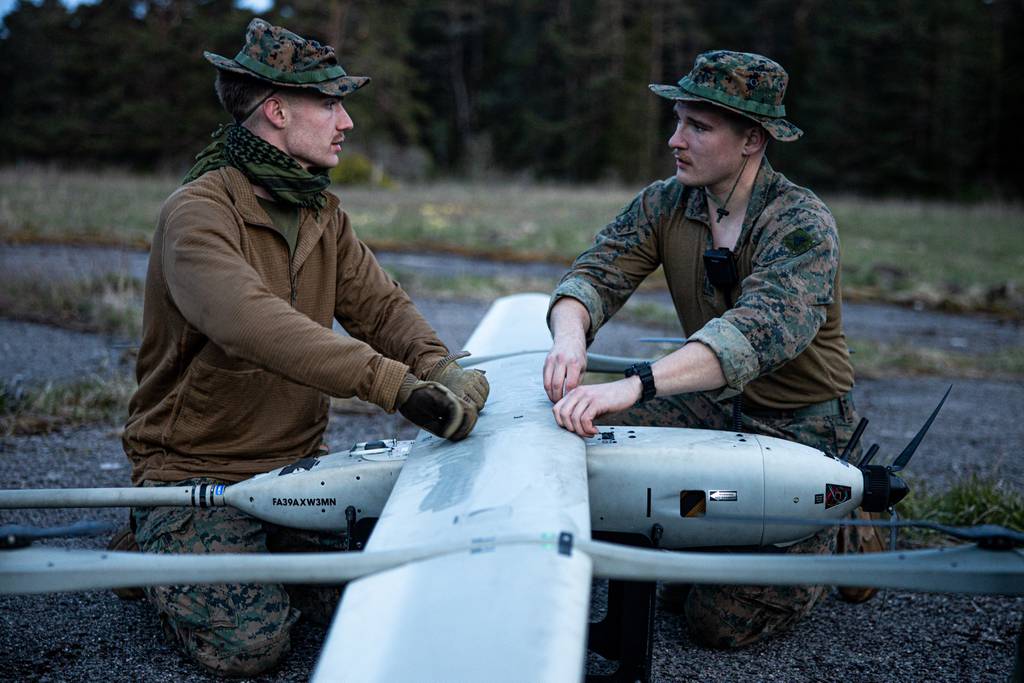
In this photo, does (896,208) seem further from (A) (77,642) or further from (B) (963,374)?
(A) (77,642)

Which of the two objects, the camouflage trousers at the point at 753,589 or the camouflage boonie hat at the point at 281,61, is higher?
the camouflage boonie hat at the point at 281,61

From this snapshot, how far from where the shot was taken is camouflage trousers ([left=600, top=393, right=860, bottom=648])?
341 cm

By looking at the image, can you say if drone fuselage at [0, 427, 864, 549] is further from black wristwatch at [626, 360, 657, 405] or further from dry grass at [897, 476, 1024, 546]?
dry grass at [897, 476, 1024, 546]

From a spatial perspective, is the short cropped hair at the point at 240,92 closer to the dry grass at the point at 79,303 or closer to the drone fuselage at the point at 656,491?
the drone fuselage at the point at 656,491

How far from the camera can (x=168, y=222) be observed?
3297 mm

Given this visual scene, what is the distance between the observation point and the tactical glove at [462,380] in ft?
11.7

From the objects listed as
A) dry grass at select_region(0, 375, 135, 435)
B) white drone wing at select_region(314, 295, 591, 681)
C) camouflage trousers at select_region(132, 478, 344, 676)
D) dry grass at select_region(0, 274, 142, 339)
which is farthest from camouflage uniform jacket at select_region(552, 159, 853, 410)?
dry grass at select_region(0, 274, 142, 339)

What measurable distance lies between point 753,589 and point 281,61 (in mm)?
2802


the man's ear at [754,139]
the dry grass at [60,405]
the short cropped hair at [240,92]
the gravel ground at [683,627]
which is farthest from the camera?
the dry grass at [60,405]

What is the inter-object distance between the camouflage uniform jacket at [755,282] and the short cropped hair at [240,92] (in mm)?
1553

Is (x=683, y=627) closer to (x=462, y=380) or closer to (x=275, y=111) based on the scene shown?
(x=462, y=380)

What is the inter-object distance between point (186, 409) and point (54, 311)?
568 centimetres

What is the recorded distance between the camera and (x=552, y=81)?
44.4m

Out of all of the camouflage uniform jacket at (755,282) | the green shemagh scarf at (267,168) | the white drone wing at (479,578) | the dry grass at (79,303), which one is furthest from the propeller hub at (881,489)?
the dry grass at (79,303)
